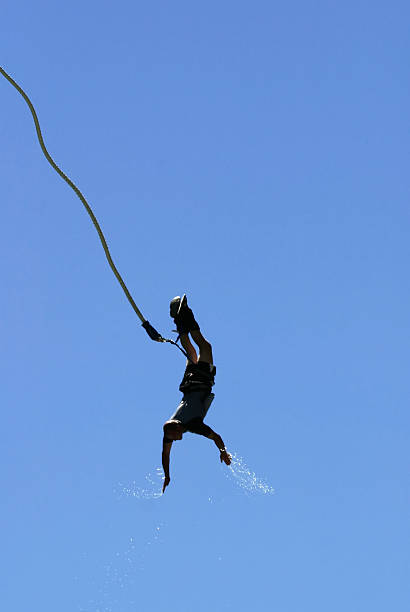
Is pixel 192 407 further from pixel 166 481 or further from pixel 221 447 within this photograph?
pixel 166 481

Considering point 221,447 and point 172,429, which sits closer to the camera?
point 172,429

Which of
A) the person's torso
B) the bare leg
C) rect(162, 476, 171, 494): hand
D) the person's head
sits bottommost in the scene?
rect(162, 476, 171, 494): hand

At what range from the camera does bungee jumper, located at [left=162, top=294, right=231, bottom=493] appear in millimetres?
19422

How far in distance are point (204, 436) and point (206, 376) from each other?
1.25 m

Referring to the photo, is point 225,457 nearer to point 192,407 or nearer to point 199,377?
point 192,407

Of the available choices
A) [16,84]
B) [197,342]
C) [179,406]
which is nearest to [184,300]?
[197,342]

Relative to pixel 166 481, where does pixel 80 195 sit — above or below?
above

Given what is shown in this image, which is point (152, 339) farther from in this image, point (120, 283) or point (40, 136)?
point (40, 136)

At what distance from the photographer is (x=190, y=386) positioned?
1958cm

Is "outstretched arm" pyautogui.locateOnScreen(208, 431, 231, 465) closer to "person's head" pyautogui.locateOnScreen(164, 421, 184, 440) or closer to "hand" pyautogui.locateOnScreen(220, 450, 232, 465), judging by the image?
"hand" pyautogui.locateOnScreen(220, 450, 232, 465)

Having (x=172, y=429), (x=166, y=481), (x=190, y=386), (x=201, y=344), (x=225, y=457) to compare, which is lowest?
(x=166, y=481)

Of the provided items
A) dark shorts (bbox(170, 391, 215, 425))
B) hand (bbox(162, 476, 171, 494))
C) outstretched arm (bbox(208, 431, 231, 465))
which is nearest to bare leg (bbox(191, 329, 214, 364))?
dark shorts (bbox(170, 391, 215, 425))

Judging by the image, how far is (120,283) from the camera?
18234 mm

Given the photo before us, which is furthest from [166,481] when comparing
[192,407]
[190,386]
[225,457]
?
[190,386]
